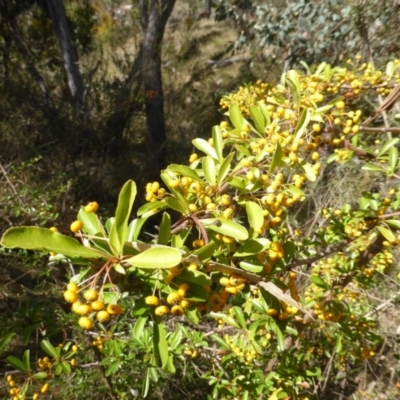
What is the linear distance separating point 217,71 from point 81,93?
4.55 metres

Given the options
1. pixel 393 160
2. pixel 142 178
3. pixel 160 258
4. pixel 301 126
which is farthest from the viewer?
pixel 142 178

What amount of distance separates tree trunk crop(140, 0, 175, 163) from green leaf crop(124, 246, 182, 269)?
188 inches

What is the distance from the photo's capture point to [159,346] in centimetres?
92

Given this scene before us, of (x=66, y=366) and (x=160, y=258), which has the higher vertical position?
(x=160, y=258)

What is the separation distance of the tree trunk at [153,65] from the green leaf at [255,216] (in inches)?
180

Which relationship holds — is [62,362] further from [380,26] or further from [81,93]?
[81,93]

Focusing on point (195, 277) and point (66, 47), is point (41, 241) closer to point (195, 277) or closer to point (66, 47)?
point (195, 277)

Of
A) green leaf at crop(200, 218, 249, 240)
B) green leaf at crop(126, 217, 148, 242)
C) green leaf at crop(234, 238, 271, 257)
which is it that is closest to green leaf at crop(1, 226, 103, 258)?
green leaf at crop(126, 217, 148, 242)

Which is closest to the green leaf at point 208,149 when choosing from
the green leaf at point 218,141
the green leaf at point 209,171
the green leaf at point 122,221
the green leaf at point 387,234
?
the green leaf at point 218,141

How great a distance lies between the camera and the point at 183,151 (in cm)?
575

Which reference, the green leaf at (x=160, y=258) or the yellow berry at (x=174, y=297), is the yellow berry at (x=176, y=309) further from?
the green leaf at (x=160, y=258)

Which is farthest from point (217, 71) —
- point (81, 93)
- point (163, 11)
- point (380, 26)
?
point (380, 26)

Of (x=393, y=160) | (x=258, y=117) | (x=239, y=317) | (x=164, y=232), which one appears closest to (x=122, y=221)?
(x=164, y=232)

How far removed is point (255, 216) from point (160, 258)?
32 cm
